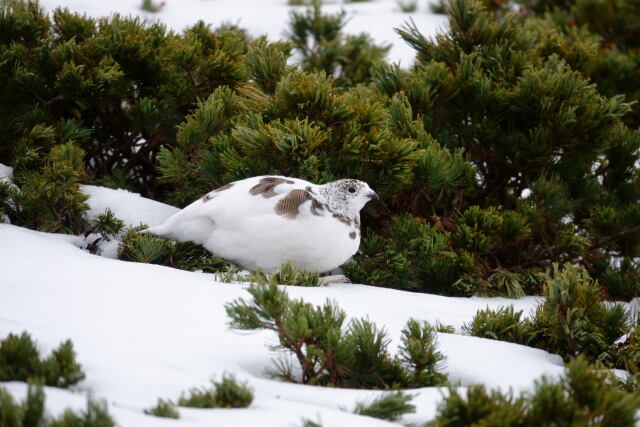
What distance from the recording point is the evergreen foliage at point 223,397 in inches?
76.1

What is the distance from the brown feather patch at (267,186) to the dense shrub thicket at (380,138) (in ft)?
0.53

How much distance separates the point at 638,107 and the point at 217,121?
9.38 ft

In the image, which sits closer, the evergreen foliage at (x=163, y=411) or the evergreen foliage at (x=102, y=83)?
the evergreen foliage at (x=163, y=411)

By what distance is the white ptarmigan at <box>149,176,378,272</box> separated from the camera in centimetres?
307

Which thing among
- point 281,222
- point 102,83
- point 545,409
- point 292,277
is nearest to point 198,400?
point 545,409

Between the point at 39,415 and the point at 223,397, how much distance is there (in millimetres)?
448

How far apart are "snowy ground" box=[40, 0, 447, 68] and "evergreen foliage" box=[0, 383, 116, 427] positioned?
5.67m

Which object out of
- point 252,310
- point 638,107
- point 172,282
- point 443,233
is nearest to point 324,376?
point 252,310

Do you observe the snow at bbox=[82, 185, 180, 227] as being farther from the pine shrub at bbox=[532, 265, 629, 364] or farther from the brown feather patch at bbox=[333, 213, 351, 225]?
the pine shrub at bbox=[532, 265, 629, 364]

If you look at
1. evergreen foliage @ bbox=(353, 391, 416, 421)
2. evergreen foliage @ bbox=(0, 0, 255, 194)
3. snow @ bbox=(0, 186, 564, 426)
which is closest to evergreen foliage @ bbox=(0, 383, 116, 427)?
snow @ bbox=(0, 186, 564, 426)

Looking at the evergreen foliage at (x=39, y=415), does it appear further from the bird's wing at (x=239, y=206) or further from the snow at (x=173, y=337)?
the bird's wing at (x=239, y=206)

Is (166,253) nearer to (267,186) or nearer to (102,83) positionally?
(267,186)

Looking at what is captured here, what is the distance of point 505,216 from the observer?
367 cm

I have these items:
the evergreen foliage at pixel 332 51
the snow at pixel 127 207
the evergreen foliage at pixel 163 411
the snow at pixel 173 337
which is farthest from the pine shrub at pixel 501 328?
the evergreen foliage at pixel 332 51
